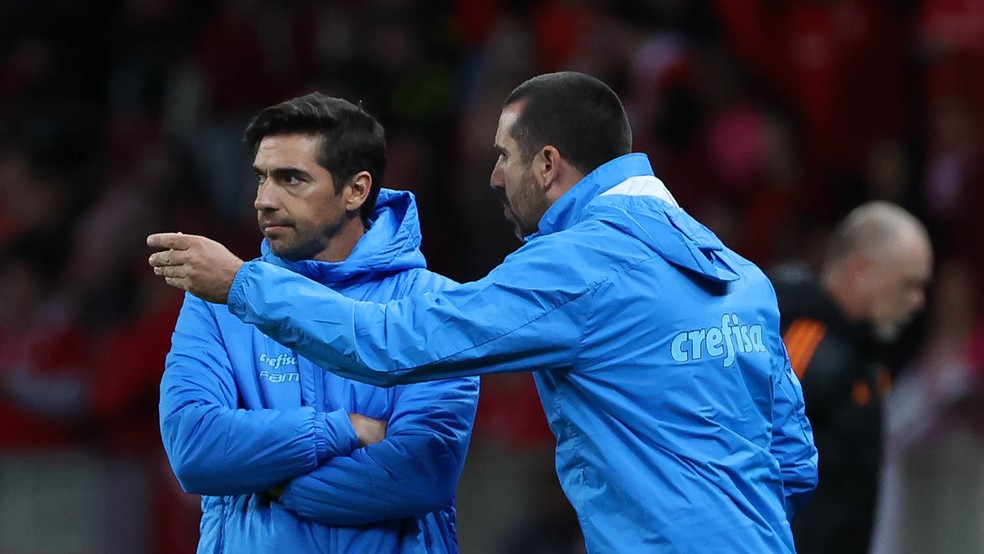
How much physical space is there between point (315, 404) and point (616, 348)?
28.5 inches

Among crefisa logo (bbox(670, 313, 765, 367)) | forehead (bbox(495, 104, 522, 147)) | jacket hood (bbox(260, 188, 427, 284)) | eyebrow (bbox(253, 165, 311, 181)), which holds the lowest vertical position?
crefisa logo (bbox(670, 313, 765, 367))

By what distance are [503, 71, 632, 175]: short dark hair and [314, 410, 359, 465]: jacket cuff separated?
0.70 m

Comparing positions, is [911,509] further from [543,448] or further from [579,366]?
[579,366]

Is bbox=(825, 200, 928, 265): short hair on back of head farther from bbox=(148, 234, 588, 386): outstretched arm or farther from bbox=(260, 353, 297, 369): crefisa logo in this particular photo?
bbox=(260, 353, 297, 369): crefisa logo

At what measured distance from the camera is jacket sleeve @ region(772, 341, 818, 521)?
140 inches

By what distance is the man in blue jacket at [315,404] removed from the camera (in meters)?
3.30

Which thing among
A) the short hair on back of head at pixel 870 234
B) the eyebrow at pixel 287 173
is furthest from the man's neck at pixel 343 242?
the short hair on back of head at pixel 870 234

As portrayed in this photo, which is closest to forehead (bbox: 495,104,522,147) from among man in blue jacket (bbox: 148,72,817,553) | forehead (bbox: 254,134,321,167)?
man in blue jacket (bbox: 148,72,817,553)

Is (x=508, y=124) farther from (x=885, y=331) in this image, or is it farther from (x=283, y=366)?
(x=885, y=331)

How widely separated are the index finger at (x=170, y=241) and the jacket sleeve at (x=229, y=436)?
42 centimetres

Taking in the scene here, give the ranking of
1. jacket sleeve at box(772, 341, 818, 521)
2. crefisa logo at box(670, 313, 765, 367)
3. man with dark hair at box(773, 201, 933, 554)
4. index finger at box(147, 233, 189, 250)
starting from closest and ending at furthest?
index finger at box(147, 233, 189, 250) → crefisa logo at box(670, 313, 765, 367) → jacket sleeve at box(772, 341, 818, 521) → man with dark hair at box(773, 201, 933, 554)

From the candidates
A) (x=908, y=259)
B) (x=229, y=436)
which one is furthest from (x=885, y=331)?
(x=229, y=436)

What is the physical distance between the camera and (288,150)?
3461mm

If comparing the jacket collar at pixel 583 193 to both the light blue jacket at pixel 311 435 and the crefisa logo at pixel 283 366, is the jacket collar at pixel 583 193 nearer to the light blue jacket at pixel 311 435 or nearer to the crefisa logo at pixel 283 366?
the light blue jacket at pixel 311 435
